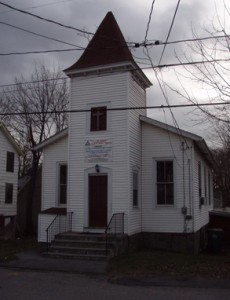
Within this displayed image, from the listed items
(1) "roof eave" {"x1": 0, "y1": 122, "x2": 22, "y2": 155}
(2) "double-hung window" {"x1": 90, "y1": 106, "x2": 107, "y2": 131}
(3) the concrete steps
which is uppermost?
(1) "roof eave" {"x1": 0, "y1": 122, "x2": 22, "y2": 155}

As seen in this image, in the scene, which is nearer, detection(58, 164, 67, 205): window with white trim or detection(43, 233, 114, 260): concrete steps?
detection(43, 233, 114, 260): concrete steps

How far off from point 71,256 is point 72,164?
178 inches

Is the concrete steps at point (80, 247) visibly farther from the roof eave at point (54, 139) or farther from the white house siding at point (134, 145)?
the roof eave at point (54, 139)

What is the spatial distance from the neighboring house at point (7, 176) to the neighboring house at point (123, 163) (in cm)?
962

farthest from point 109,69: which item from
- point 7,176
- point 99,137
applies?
point 7,176

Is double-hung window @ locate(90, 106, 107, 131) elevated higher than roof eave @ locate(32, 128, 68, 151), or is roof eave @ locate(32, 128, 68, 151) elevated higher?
double-hung window @ locate(90, 106, 107, 131)

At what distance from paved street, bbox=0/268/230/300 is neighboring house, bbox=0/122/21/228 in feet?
51.7

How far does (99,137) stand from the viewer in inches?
699

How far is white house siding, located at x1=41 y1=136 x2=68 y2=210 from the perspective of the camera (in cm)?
1969

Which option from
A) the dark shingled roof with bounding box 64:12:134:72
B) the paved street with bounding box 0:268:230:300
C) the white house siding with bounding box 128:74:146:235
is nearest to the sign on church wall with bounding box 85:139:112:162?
the white house siding with bounding box 128:74:146:235

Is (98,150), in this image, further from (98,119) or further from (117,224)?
(117,224)

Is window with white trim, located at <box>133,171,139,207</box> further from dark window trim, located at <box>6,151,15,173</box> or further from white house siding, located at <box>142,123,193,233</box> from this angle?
dark window trim, located at <box>6,151,15,173</box>

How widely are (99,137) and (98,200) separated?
105 inches

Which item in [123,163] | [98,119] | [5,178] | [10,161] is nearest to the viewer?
[123,163]
